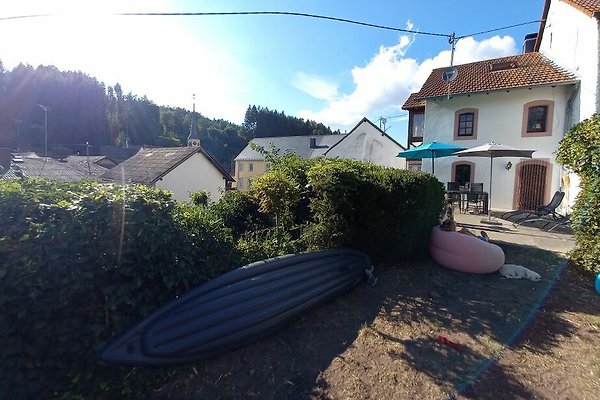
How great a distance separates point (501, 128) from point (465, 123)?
1.40 m

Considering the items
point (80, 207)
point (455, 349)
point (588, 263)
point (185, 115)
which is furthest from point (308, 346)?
point (185, 115)

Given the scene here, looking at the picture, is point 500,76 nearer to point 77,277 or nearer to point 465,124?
point 465,124

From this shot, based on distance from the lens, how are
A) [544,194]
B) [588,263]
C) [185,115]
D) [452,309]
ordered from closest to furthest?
[452,309], [588,263], [544,194], [185,115]

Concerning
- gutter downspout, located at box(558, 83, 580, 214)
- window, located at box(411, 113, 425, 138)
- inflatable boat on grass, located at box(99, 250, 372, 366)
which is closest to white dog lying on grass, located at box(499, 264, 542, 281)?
inflatable boat on grass, located at box(99, 250, 372, 366)

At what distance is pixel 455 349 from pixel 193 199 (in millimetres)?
6119

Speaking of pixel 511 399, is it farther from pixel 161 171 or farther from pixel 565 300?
pixel 161 171

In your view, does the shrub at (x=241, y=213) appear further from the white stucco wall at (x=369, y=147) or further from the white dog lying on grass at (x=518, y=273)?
the white stucco wall at (x=369, y=147)

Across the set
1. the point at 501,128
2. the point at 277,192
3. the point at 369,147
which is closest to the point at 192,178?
the point at 369,147

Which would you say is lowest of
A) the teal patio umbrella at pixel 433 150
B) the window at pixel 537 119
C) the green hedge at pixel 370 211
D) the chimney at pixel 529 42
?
the green hedge at pixel 370 211

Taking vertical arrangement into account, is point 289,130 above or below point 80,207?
above

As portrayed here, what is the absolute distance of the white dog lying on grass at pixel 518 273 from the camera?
416cm

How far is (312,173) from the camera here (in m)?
4.31

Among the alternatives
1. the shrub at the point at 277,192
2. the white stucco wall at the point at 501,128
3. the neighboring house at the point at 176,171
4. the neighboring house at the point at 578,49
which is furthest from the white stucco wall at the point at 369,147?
the shrub at the point at 277,192

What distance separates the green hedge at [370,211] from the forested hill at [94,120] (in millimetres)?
69436
